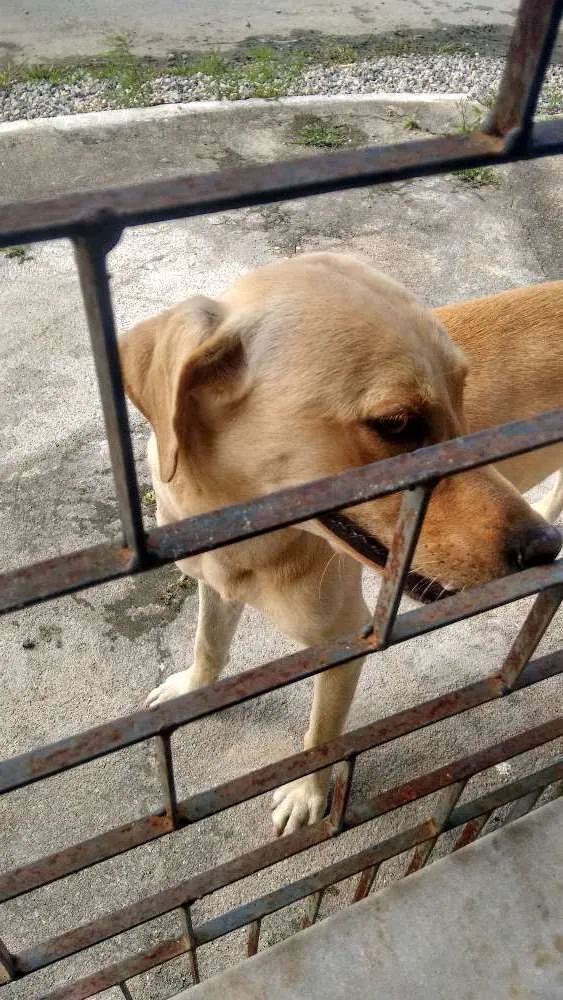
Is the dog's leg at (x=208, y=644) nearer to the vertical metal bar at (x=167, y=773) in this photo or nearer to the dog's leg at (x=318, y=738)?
the dog's leg at (x=318, y=738)

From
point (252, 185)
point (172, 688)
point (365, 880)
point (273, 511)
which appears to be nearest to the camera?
point (252, 185)

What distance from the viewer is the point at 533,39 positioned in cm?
68

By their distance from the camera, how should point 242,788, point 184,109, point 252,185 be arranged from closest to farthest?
point 252,185
point 242,788
point 184,109

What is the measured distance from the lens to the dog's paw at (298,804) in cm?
245

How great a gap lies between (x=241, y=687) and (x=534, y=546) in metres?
0.72

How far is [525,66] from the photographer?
700 mm

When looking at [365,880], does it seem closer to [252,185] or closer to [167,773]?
[167,773]

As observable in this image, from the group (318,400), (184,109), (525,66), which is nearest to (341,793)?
(318,400)

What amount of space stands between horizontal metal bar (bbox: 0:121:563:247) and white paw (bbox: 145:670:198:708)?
229 cm

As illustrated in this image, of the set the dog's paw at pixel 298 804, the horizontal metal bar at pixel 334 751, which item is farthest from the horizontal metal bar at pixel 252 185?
the dog's paw at pixel 298 804

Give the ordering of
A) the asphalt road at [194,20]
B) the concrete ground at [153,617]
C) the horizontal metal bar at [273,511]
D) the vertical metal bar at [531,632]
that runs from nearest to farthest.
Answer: the horizontal metal bar at [273,511]
the vertical metal bar at [531,632]
the concrete ground at [153,617]
the asphalt road at [194,20]

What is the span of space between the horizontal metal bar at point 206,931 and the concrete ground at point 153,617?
612 millimetres

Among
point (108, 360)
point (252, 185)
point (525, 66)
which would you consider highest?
point (525, 66)

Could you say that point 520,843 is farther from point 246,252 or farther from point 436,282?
point 246,252
